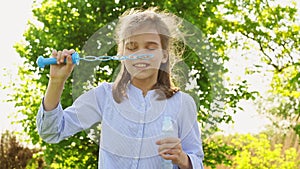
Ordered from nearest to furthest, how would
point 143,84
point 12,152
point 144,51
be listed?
point 144,51
point 143,84
point 12,152

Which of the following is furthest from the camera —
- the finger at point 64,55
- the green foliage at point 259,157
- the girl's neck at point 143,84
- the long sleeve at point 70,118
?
the green foliage at point 259,157

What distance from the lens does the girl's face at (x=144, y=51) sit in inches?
66.1

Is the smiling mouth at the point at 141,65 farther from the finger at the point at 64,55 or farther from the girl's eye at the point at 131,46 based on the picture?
the finger at the point at 64,55

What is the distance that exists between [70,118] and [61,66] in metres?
0.22

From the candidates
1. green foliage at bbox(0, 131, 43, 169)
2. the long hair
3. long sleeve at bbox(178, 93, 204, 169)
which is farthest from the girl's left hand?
green foliage at bbox(0, 131, 43, 169)

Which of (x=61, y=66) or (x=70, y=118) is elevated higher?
(x=61, y=66)

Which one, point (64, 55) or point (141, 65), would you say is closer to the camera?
point (64, 55)

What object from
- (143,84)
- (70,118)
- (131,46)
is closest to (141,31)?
(131,46)

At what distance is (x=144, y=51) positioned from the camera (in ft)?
5.52

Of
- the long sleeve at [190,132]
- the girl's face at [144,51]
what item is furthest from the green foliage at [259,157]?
the girl's face at [144,51]

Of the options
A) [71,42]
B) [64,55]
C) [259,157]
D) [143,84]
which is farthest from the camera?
[259,157]

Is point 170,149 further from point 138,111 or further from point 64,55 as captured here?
point 64,55

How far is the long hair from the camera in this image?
1741 millimetres

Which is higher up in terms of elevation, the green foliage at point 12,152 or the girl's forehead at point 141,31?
the girl's forehead at point 141,31
